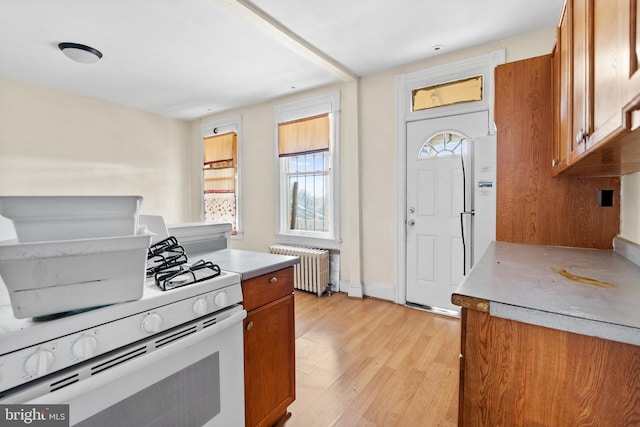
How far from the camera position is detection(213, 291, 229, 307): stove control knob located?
3.98 ft

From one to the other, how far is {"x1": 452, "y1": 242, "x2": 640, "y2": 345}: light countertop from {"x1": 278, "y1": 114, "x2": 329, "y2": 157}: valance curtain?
9.45ft

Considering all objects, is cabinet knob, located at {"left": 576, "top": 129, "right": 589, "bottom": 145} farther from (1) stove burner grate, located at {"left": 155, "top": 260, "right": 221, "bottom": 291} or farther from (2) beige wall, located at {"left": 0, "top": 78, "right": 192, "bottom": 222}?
(2) beige wall, located at {"left": 0, "top": 78, "right": 192, "bottom": 222}

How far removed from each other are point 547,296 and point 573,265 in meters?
0.63

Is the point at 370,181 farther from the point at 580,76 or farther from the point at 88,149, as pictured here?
the point at 88,149

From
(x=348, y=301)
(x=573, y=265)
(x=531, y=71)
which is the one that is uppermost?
(x=531, y=71)

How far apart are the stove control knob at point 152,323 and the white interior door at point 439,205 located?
2.84 m

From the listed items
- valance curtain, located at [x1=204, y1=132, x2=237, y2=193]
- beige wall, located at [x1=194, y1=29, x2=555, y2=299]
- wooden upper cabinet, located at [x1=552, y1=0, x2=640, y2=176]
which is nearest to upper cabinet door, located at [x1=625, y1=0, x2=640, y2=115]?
wooden upper cabinet, located at [x1=552, y1=0, x2=640, y2=176]

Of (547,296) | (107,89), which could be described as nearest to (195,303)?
(547,296)

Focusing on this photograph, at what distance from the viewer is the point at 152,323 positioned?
986 millimetres

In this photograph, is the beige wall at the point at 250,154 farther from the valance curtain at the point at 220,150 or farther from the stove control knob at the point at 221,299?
the stove control knob at the point at 221,299

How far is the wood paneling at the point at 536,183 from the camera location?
1828 mm

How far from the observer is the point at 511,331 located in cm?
94

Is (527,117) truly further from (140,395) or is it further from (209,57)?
(209,57)

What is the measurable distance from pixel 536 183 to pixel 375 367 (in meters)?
1.74
